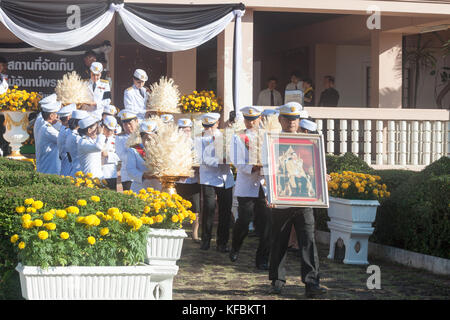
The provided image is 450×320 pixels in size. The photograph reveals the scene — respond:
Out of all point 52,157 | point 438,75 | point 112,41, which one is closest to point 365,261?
point 52,157

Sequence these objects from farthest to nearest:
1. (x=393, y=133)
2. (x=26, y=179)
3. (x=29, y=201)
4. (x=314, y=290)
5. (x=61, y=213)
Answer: (x=393, y=133), (x=26, y=179), (x=314, y=290), (x=29, y=201), (x=61, y=213)

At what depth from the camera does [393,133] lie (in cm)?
1459

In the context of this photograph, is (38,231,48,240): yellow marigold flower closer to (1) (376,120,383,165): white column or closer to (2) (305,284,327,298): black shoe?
(2) (305,284,327,298): black shoe

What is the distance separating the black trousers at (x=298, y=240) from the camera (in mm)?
7410

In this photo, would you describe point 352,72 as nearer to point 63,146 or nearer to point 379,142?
point 379,142

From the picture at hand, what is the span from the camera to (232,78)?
1362 cm

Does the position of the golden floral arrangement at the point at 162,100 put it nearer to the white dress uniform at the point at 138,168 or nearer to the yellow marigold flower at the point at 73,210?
the white dress uniform at the point at 138,168

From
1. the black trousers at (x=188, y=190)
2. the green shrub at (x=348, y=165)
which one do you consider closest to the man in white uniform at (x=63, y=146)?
the black trousers at (x=188, y=190)

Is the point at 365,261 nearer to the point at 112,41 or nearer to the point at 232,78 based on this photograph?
the point at 232,78

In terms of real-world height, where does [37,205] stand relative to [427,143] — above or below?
below

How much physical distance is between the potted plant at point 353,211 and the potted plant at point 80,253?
165 inches

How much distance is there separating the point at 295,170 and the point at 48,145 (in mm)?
4136

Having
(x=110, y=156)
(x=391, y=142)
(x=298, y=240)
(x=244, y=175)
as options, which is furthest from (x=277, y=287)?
(x=391, y=142)

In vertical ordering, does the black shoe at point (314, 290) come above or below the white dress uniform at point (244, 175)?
below
